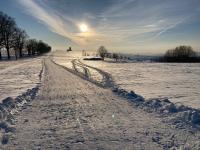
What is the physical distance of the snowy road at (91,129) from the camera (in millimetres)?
4699

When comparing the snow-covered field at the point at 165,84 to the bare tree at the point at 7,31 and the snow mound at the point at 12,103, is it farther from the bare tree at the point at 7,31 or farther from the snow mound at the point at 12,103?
the bare tree at the point at 7,31

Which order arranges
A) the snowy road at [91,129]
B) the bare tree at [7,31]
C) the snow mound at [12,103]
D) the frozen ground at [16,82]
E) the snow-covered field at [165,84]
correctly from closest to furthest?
the snowy road at [91,129] < the snow mound at [12,103] < the snow-covered field at [165,84] < the frozen ground at [16,82] < the bare tree at [7,31]

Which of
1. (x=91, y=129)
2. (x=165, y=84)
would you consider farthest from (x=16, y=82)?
(x=91, y=129)

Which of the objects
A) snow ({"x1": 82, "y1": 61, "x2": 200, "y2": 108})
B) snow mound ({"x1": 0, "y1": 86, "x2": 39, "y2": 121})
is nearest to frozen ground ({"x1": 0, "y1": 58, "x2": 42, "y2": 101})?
snow mound ({"x1": 0, "y1": 86, "x2": 39, "y2": 121})

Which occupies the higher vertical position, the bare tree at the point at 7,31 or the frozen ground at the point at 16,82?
the bare tree at the point at 7,31

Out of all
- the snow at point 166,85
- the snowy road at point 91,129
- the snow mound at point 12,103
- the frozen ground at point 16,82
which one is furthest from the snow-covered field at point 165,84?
the frozen ground at point 16,82

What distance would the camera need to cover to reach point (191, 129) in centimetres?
556

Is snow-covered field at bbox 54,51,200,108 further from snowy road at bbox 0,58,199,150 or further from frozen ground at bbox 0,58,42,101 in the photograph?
frozen ground at bbox 0,58,42,101

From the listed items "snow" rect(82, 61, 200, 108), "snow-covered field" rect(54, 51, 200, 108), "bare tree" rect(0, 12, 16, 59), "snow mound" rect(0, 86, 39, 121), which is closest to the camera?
"snow mound" rect(0, 86, 39, 121)

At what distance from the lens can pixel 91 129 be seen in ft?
18.2

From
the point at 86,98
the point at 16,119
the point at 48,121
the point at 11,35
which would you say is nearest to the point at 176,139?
the point at 48,121

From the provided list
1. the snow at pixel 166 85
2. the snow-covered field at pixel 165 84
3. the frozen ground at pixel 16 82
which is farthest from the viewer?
the frozen ground at pixel 16 82

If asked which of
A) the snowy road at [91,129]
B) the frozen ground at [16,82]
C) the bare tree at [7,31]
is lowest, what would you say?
the snowy road at [91,129]

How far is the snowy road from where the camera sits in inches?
185
